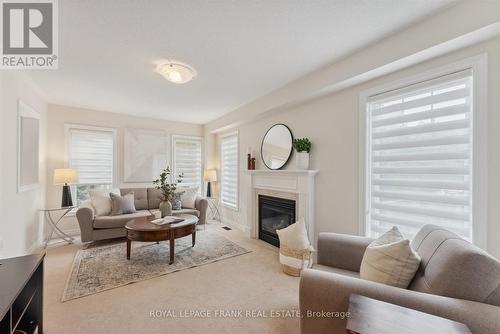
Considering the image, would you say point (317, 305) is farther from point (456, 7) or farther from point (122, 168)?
point (122, 168)

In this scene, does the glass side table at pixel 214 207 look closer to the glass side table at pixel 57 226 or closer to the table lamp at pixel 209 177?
the table lamp at pixel 209 177

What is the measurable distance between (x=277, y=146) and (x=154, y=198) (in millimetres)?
2888

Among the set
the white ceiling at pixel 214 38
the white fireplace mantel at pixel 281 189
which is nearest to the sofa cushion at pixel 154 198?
the white fireplace mantel at pixel 281 189

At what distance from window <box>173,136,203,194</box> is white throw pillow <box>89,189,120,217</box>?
1.76m

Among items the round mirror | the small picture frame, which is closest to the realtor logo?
the small picture frame

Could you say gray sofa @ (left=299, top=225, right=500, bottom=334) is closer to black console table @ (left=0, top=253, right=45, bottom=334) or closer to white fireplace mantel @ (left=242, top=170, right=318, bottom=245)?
white fireplace mantel @ (left=242, top=170, right=318, bottom=245)

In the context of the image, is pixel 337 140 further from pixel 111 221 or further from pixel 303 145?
pixel 111 221

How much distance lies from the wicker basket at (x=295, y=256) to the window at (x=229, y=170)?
7.33 feet

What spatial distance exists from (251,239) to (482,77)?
3.52m

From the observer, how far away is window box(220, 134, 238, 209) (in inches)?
189

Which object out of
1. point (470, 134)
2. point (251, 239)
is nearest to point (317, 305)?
point (470, 134)

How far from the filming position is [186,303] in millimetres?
1986

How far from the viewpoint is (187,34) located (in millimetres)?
1928

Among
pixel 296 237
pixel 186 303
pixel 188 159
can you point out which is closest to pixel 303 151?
pixel 296 237
